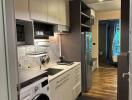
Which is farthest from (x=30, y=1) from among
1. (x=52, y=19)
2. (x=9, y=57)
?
(x=9, y=57)

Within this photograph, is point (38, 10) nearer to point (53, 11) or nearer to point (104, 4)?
point (53, 11)

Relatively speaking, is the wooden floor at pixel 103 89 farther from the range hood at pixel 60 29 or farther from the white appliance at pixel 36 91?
the white appliance at pixel 36 91

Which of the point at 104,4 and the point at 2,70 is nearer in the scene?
the point at 2,70

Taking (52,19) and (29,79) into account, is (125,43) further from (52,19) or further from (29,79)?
(29,79)

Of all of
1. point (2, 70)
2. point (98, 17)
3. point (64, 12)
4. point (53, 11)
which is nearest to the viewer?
point (2, 70)

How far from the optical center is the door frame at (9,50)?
3.02ft

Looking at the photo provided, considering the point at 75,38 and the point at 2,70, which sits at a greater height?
the point at 75,38

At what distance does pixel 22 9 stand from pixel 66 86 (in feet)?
5.21

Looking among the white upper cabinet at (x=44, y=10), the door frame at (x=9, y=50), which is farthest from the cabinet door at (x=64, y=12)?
the door frame at (x=9, y=50)

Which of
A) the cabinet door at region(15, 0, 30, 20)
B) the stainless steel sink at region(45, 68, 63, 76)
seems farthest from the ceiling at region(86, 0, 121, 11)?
the cabinet door at region(15, 0, 30, 20)

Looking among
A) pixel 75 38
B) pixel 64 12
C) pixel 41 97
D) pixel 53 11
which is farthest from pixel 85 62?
pixel 41 97

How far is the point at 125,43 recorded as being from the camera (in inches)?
129

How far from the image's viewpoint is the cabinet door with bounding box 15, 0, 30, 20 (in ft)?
6.06

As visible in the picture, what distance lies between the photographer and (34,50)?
2.96 m
